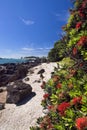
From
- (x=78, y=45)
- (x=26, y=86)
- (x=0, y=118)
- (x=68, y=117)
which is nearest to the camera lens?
(x=68, y=117)

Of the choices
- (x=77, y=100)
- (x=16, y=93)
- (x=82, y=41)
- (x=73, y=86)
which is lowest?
(x=16, y=93)

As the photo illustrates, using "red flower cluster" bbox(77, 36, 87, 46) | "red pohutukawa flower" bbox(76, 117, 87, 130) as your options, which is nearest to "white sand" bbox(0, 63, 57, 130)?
"red flower cluster" bbox(77, 36, 87, 46)

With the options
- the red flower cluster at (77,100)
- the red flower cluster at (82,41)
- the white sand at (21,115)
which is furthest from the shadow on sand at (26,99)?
the red flower cluster at (77,100)

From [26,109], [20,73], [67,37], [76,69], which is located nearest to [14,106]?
[26,109]

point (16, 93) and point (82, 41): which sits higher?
point (82, 41)

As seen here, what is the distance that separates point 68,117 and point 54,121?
2.16m

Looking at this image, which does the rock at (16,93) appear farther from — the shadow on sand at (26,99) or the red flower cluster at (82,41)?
the red flower cluster at (82,41)

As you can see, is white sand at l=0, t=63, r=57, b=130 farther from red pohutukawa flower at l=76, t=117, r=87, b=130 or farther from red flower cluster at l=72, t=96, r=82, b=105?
red pohutukawa flower at l=76, t=117, r=87, b=130

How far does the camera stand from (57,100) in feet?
38.3

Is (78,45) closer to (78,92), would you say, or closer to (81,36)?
(81,36)

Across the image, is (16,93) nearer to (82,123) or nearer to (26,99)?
(26,99)

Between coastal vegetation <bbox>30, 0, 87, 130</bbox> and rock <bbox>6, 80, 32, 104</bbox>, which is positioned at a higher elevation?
coastal vegetation <bbox>30, 0, 87, 130</bbox>

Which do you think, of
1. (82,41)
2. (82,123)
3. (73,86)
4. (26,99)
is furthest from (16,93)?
(82,123)

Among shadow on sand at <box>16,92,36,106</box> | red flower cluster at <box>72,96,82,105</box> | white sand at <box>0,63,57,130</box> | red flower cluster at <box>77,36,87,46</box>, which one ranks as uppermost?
red flower cluster at <box>77,36,87,46</box>
